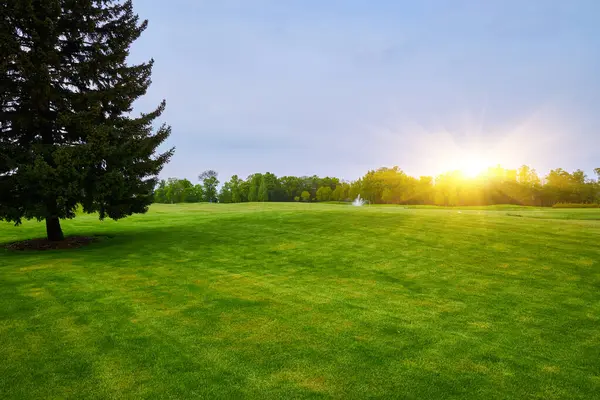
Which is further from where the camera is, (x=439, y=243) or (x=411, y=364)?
(x=439, y=243)

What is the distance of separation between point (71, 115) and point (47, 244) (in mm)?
6282

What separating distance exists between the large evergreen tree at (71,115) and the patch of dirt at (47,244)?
0.77 metres

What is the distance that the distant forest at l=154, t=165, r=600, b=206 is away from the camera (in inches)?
2927

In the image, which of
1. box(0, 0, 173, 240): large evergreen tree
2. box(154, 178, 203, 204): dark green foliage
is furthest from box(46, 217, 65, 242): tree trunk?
box(154, 178, 203, 204): dark green foliage

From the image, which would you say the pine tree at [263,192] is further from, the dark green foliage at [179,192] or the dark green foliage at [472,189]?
the dark green foliage at [179,192]

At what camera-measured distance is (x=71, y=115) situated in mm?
15641

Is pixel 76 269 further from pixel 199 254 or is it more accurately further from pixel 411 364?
pixel 411 364

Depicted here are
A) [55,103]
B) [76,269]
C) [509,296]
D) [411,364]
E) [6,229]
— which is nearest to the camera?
[411,364]

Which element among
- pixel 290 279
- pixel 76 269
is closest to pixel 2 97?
pixel 76 269

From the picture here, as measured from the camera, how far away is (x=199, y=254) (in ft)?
45.8

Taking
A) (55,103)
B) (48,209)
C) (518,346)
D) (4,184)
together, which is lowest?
(518,346)

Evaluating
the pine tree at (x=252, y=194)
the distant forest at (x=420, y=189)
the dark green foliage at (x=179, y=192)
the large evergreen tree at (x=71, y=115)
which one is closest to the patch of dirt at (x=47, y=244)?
the large evergreen tree at (x=71, y=115)

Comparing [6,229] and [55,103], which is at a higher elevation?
[55,103]

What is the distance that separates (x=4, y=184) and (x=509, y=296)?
19.2 metres
